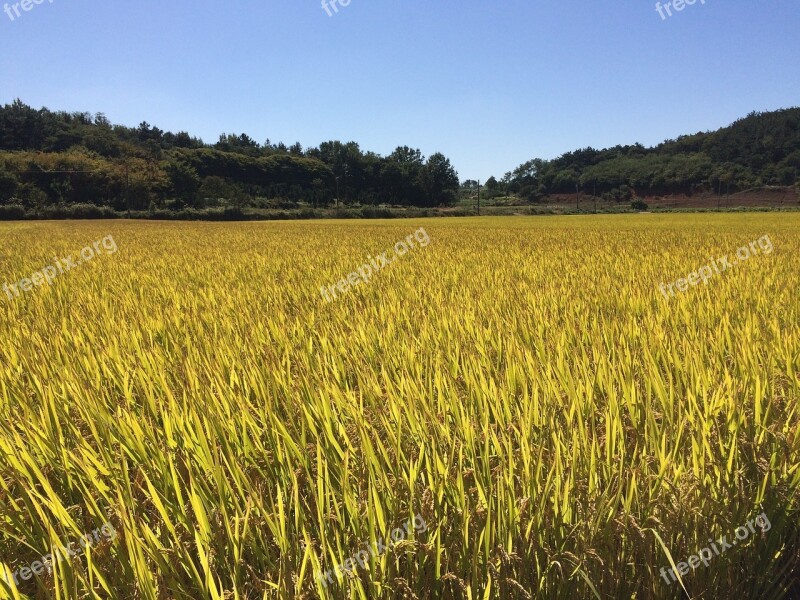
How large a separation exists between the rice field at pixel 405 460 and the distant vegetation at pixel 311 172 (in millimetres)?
47427

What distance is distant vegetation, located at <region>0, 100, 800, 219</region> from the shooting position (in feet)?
188

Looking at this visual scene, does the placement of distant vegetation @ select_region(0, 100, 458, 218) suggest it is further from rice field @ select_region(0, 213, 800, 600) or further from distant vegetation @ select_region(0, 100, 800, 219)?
rice field @ select_region(0, 213, 800, 600)

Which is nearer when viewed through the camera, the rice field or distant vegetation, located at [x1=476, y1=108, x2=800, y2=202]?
the rice field

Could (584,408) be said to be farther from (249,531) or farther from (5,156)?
(5,156)

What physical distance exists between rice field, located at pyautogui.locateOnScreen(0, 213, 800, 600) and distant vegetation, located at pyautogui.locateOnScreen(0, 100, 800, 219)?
156 ft

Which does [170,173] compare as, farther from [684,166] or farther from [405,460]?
[684,166]

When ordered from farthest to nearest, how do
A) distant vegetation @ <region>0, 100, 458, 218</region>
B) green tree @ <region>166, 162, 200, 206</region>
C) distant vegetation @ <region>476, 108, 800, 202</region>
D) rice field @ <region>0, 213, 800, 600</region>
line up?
distant vegetation @ <region>476, 108, 800, 202</region>
green tree @ <region>166, 162, 200, 206</region>
distant vegetation @ <region>0, 100, 458, 218</region>
rice field @ <region>0, 213, 800, 600</region>

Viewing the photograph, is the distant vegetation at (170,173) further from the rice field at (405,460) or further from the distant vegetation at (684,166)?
the rice field at (405,460)

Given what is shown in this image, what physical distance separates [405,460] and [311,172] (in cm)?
9684

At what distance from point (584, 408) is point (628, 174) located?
10750 cm

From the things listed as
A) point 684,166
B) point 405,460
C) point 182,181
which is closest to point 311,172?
point 182,181

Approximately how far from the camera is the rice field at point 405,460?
0.97 meters

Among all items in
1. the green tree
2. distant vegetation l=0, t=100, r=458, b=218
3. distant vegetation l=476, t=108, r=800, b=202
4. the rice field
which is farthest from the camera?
distant vegetation l=476, t=108, r=800, b=202

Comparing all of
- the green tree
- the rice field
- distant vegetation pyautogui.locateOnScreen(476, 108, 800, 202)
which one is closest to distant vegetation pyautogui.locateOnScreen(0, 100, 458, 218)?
the green tree
